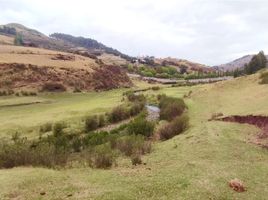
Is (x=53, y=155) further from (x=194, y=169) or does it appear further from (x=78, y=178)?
(x=194, y=169)

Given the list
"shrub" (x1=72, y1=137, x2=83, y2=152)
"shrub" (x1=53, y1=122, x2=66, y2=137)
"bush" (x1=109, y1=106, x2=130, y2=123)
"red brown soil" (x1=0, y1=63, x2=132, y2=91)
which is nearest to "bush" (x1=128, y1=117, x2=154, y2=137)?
"shrub" (x1=72, y1=137, x2=83, y2=152)

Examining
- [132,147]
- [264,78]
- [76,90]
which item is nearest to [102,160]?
[132,147]

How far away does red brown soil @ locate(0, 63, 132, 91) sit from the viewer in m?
91.8

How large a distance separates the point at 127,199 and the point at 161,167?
5530 mm

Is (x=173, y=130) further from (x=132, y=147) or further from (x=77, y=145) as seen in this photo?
(x=132, y=147)

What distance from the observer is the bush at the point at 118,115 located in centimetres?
5060

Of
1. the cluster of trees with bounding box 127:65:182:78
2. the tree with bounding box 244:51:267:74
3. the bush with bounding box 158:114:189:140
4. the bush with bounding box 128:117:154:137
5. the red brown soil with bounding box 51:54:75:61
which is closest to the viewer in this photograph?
the bush with bounding box 158:114:189:140

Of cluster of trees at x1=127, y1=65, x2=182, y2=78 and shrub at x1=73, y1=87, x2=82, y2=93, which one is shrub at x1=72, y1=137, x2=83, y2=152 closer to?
shrub at x1=73, y1=87, x2=82, y2=93

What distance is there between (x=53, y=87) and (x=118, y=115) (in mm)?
43484

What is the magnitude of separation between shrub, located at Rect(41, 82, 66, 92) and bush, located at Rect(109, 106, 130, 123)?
132ft

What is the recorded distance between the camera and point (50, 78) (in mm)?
97062

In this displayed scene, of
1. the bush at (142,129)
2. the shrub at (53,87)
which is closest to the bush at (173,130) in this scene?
the bush at (142,129)

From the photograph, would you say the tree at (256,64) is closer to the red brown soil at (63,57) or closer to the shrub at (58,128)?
the red brown soil at (63,57)

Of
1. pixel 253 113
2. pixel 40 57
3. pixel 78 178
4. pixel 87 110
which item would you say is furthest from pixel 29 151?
pixel 40 57
